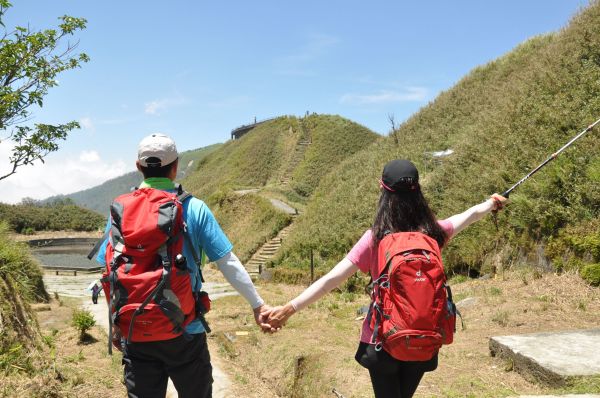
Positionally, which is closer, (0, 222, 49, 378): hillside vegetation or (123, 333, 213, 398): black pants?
(123, 333, 213, 398): black pants

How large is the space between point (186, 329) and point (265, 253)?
80.5 feet

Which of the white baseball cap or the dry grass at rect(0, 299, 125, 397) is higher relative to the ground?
the white baseball cap

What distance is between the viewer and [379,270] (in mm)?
2682

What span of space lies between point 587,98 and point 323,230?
42.5ft

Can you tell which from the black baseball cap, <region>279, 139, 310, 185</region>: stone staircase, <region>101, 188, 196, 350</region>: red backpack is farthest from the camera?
<region>279, 139, 310, 185</region>: stone staircase

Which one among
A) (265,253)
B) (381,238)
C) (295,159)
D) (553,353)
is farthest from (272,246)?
(381,238)

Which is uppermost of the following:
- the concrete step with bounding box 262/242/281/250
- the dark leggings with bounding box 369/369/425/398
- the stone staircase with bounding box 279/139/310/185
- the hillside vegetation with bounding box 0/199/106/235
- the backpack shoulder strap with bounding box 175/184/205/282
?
the stone staircase with bounding box 279/139/310/185

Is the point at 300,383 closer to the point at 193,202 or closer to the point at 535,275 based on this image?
the point at 193,202

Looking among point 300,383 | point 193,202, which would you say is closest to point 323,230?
point 300,383

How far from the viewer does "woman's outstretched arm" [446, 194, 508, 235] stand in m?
3.15

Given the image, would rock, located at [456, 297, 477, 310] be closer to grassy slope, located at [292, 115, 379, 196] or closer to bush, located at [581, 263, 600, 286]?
bush, located at [581, 263, 600, 286]

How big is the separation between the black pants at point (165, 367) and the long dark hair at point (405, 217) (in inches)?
53.8

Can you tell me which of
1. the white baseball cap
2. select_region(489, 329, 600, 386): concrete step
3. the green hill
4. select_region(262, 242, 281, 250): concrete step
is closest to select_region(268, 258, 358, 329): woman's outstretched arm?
the white baseball cap

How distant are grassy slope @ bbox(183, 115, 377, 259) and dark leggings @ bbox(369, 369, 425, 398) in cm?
2912
